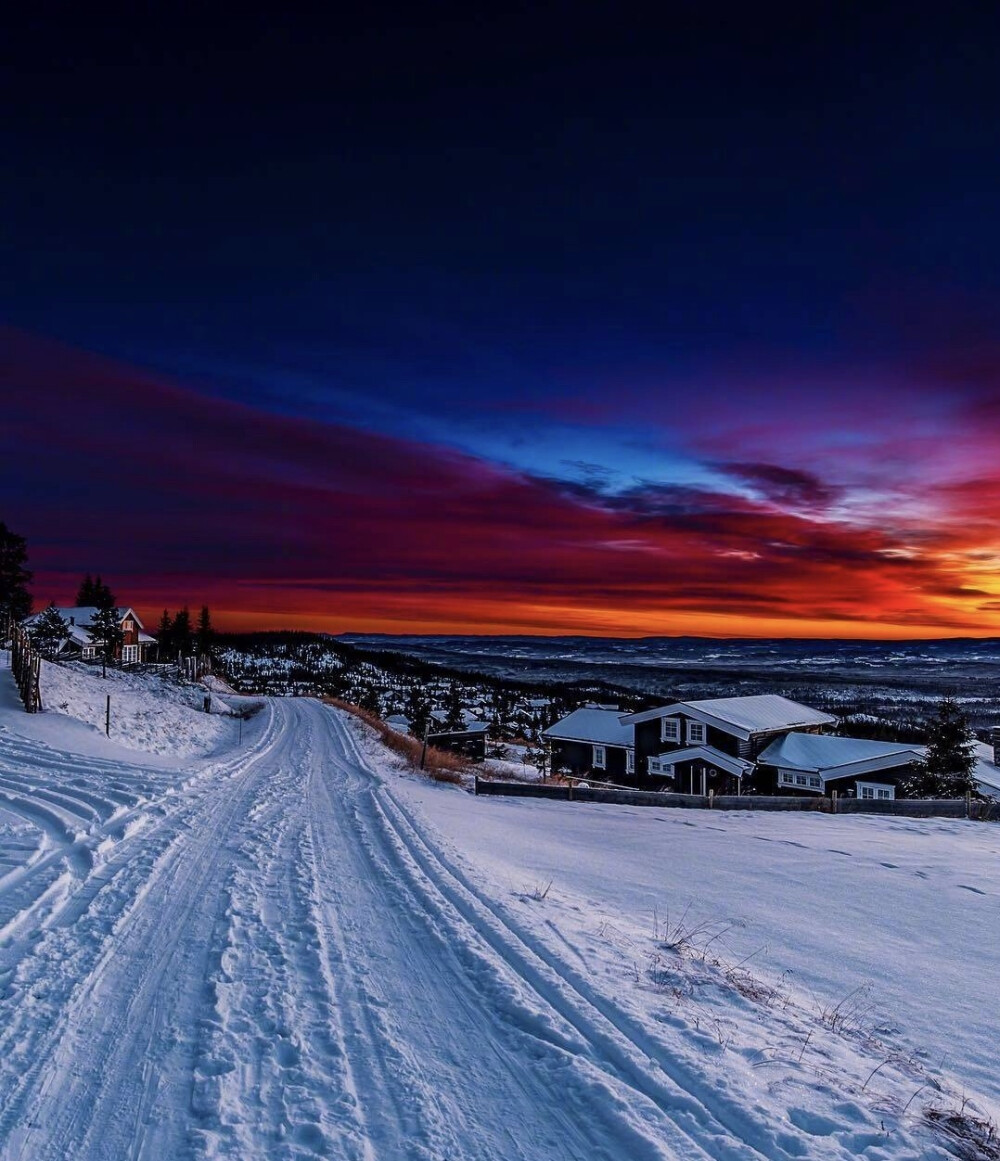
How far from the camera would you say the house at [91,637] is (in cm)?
6238

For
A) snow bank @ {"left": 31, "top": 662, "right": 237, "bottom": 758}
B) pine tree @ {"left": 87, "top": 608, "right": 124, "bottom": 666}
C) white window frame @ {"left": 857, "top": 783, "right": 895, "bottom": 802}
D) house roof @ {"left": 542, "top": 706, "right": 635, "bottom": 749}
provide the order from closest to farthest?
snow bank @ {"left": 31, "top": 662, "right": 237, "bottom": 758} → white window frame @ {"left": 857, "top": 783, "right": 895, "bottom": 802} → house roof @ {"left": 542, "top": 706, "right": 635, "bottom": 749} → pine tree @ {"left": 87, "top": 608, "right": 124, "bottom": 666}

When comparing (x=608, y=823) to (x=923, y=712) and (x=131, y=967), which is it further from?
(x=923, y=712)

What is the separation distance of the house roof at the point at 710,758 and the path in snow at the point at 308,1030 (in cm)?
3084

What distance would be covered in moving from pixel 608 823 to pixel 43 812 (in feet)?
37.4

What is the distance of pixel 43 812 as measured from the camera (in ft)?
34.5

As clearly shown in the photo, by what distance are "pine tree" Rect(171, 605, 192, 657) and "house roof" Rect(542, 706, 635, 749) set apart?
212ft

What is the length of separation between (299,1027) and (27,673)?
24.3 meters

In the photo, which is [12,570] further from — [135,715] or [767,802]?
[767,802]

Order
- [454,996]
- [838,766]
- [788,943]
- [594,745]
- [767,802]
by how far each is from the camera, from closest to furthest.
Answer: [454,996], [788,943], [767,802], [838,766], [594,745]

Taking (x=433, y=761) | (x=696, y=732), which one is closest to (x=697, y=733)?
(x=696, y=732)

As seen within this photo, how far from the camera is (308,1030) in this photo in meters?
4.63

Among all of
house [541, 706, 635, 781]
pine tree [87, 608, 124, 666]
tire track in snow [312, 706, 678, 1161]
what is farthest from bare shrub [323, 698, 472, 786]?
pine tree [87, 608, 124, 666]

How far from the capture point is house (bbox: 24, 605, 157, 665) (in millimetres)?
62375

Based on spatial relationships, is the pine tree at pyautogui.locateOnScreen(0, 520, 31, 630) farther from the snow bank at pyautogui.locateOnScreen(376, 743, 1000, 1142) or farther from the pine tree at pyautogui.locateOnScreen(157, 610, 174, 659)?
the snow bank at pyautogui.locateOnScreen(376, 743, 1000, 1142)
